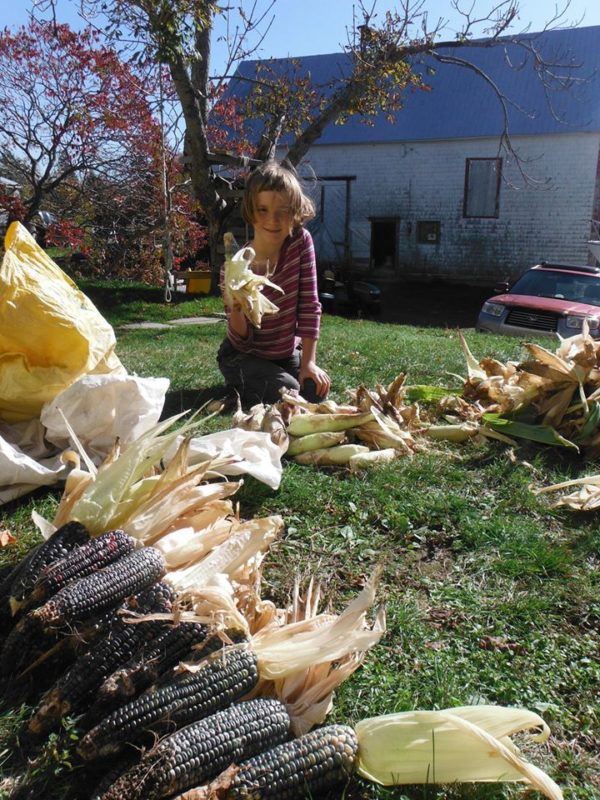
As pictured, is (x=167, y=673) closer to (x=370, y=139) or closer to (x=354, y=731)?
(x=354, y=731)

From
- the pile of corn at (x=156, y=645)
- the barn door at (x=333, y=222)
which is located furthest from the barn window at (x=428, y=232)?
the pile of corn at (x=156, y=645)

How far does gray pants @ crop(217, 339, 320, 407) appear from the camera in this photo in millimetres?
4840

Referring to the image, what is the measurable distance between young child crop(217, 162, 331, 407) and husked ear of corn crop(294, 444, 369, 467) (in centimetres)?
92

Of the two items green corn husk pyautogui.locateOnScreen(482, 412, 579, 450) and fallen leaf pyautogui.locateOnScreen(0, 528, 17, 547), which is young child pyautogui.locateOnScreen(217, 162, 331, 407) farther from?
fallen leaf pyautogui.locateOnScreen(0, 528, 17, 547)

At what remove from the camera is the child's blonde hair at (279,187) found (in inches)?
174

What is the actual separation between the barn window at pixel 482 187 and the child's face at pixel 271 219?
2305cm

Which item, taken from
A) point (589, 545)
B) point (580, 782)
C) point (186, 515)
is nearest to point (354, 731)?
point (580, 782)

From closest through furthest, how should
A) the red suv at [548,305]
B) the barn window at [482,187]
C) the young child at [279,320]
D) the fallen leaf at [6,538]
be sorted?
the fallen leaf at [6,538] < the young child at [279,320] < the red suv at [548,305] < the barn window at [482,187]

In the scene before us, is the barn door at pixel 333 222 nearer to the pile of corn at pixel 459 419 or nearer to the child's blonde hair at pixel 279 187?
the child's blonde hair at pixel 279 187

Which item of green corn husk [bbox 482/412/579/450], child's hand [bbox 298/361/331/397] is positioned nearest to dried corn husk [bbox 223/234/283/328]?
child's hand [bbox 298/361/331/397]

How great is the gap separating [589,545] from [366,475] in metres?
1.20

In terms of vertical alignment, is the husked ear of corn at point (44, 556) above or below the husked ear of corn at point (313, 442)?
above

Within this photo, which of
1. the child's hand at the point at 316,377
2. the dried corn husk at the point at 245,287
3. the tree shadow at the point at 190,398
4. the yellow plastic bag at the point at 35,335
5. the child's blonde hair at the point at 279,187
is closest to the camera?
the yellow plastic bag at the point at 35,335

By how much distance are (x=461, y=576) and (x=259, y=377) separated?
2471 mm
